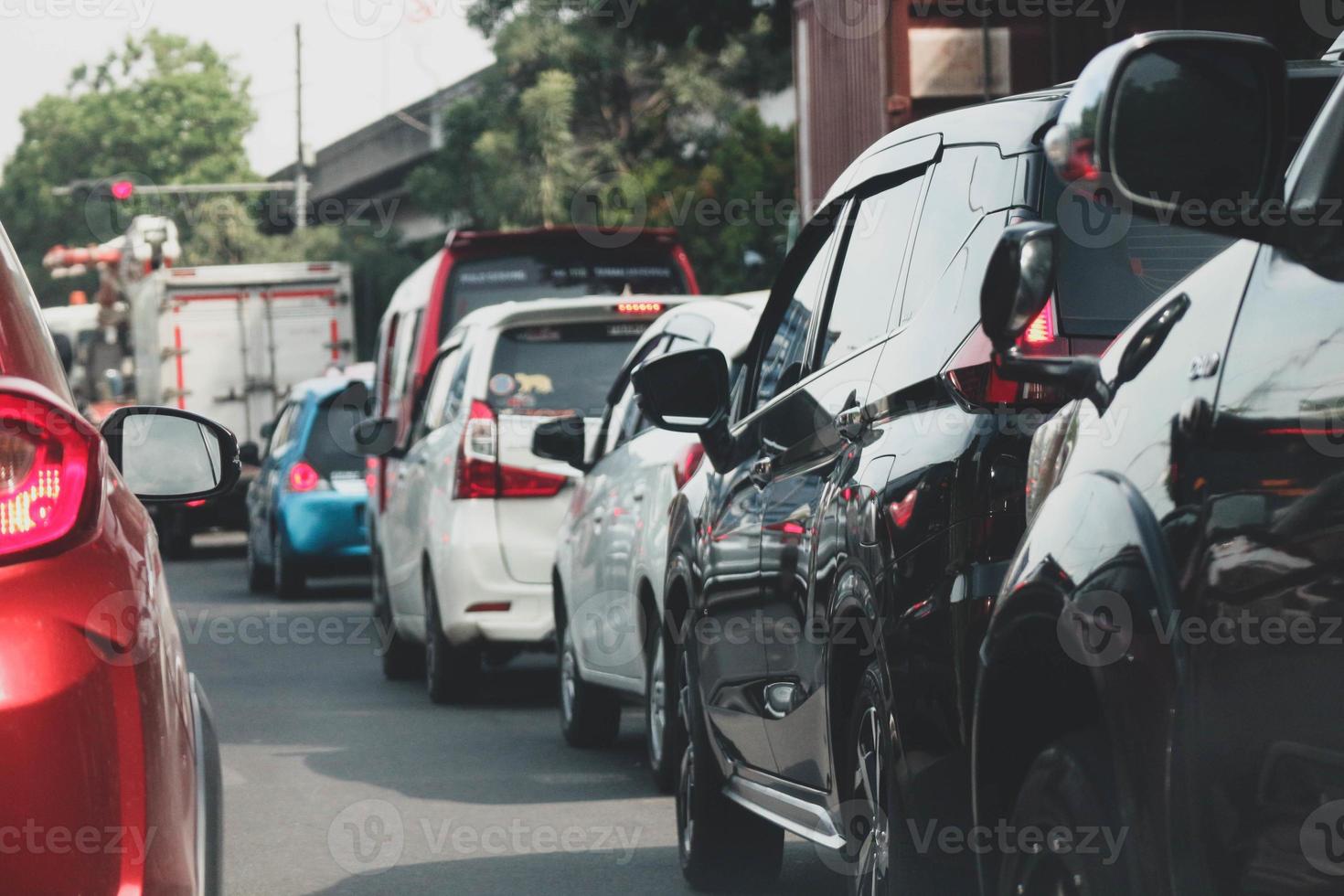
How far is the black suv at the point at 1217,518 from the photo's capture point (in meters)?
2.58

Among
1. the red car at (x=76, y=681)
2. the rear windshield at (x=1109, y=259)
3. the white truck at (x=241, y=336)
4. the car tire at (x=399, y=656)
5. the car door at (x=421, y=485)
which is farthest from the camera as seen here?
the white truck at (x=241, y=336)

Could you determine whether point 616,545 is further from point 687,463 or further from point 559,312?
point 559,312

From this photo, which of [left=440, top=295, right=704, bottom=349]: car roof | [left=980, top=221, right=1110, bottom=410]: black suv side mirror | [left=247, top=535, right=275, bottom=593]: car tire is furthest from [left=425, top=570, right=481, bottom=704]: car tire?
[left=247, top=535, right=275, bottom=593]: car tire

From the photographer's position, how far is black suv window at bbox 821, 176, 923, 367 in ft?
16.3

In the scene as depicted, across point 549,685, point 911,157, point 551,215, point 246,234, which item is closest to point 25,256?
point 246,234

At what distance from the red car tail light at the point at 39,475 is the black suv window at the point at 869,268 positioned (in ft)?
7.72

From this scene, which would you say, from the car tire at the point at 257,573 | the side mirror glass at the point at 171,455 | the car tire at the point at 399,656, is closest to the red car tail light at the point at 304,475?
the car tire at the point at 257,573

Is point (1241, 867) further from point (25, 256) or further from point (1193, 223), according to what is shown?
point (25, 256)

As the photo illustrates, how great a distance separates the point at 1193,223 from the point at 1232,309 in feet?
0.71

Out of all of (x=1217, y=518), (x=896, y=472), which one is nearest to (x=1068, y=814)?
(x=1217, y=518)

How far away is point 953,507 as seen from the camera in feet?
14.1

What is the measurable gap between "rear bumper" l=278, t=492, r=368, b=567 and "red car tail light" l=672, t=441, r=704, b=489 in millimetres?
10191

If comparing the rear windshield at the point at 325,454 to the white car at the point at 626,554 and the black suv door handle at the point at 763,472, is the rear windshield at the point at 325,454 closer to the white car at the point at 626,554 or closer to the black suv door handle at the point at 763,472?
the white car at the point at 626,554

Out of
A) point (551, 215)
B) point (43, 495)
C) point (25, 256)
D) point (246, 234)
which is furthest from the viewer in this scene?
point (25, 256)
